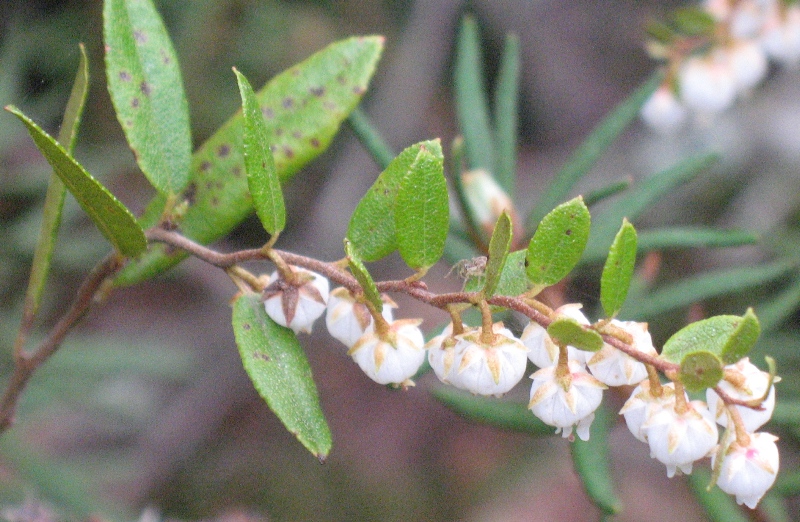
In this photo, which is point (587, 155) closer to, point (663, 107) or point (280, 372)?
point (663, 107)

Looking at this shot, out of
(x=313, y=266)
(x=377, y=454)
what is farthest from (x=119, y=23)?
(x=377, y=454)

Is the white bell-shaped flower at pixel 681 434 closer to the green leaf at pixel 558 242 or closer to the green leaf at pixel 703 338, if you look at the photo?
the green leaf at pixel 703 338

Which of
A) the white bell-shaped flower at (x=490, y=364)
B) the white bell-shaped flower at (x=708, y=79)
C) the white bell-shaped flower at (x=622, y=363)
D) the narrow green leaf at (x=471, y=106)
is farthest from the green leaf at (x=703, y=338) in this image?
the white bell-shaped flower at (x=708, y=79)

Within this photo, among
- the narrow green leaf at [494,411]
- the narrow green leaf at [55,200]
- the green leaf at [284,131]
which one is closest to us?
the narrow green leaf at [55,200]

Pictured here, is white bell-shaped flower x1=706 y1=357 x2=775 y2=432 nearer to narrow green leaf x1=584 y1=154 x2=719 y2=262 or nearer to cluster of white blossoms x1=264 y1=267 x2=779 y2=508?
cluster of white blossoms x1=264 y1=267 x2=779 y2=508

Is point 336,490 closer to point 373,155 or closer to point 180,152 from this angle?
point 373,155

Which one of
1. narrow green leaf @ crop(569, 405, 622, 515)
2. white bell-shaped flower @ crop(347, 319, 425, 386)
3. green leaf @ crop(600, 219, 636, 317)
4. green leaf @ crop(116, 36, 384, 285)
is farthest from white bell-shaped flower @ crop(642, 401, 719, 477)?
green leaf @ crop(116, 36, 384, 285)
